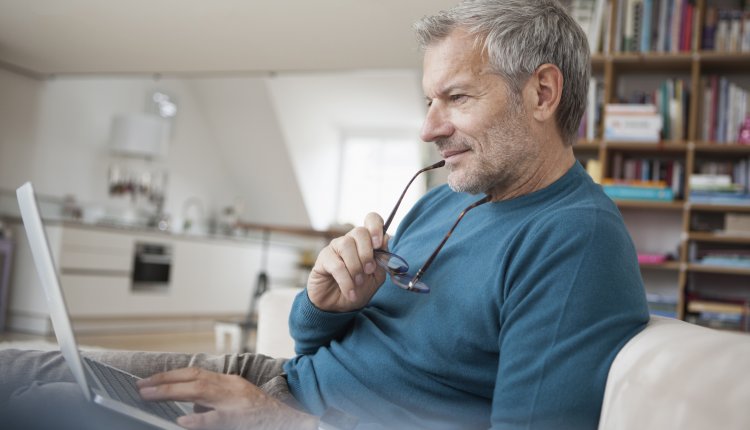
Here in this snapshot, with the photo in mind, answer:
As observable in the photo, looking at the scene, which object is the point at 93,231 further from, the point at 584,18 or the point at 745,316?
the point at 745,316

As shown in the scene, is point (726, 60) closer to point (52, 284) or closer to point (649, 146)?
point (649, 146)

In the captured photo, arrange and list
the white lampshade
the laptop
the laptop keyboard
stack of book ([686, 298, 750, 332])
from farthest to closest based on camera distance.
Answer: the white lampshade, stack of book ([686, 298, 750, 332]), the laptop keyboard, the laptop

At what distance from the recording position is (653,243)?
13.2ft

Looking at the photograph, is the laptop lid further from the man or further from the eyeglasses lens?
the eyeglasses lens

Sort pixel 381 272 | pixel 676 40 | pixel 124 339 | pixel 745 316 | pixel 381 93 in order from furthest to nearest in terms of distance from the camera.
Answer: pixel 381 93
pixel 124 339
pixel 676 40
pixel 745 316
pixel 381 272

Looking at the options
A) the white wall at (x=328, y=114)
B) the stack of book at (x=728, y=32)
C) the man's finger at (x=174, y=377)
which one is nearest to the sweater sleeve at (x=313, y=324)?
the man's finger at (x=174, y=377)

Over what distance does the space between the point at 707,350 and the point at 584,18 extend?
3541mm

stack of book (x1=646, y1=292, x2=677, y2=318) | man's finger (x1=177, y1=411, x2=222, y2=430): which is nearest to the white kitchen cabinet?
stack of book (x1=646, y1=292, x2=677, y2=318)

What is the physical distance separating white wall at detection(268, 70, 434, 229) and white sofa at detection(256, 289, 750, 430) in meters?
7.47

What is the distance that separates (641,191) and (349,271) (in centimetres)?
308

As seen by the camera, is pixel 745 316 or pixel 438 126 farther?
pixel 745 316

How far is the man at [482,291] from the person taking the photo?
0.91m

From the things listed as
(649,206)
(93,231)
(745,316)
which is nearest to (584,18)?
(649,206)

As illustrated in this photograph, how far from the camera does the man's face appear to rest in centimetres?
120
